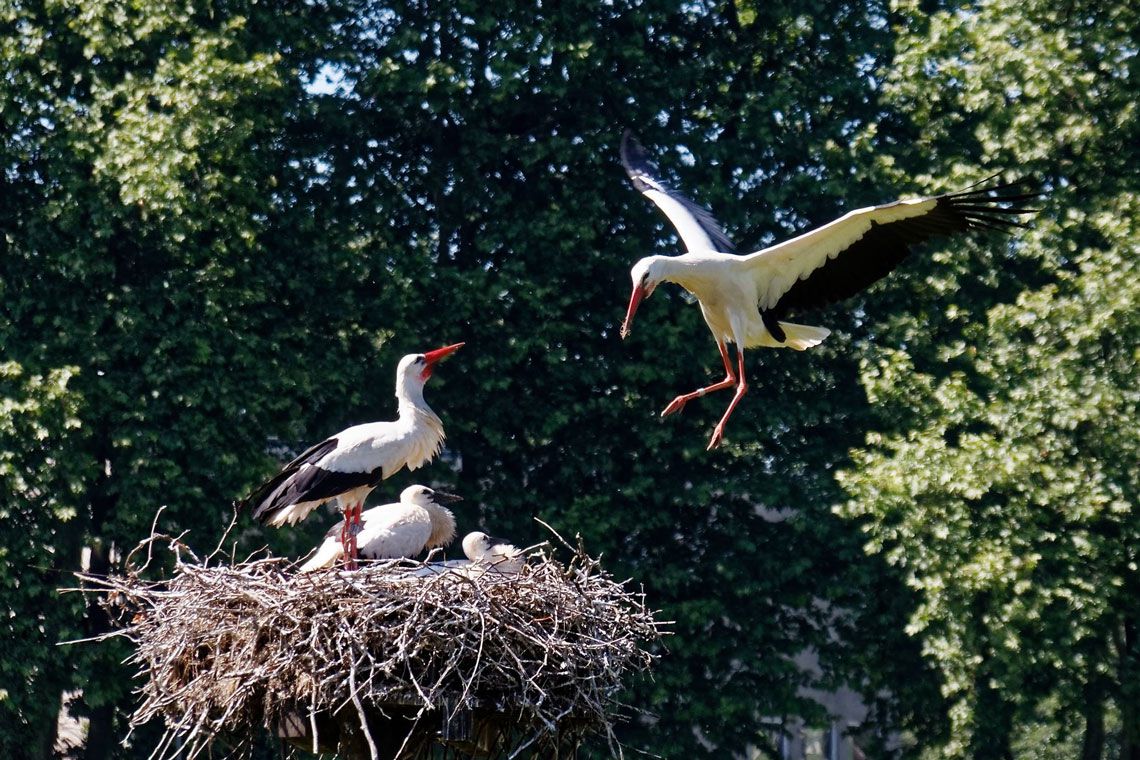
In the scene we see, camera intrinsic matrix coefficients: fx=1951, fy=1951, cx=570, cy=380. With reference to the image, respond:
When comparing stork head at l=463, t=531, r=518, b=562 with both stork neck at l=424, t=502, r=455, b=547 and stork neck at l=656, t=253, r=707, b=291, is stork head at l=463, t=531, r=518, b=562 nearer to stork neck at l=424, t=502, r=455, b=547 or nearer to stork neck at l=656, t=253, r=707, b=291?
stork neck at l=424, t=502, r=455, b=547

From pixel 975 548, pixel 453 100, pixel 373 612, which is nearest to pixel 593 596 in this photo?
pixel 373 612

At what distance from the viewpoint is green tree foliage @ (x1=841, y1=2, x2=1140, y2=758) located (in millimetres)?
14609

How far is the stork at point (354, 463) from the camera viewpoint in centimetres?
984

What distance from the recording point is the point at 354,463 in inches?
388

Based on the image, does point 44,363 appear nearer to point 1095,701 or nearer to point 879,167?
point 879,167

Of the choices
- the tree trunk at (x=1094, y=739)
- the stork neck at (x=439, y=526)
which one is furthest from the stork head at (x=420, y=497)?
the tree trunk at (x=1094, y=739)

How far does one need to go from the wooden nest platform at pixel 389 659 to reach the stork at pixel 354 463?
1.35 meters

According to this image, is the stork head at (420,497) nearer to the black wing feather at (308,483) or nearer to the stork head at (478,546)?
the stork head at (478,546)

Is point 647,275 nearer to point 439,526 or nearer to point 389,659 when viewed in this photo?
point 439,526

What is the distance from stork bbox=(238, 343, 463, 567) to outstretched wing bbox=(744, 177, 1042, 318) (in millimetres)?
1752

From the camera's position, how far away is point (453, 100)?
1689 cm

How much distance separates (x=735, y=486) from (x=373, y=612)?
9.02m

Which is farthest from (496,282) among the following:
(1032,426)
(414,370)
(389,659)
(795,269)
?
(389,659)

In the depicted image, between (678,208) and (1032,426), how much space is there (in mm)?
4593
